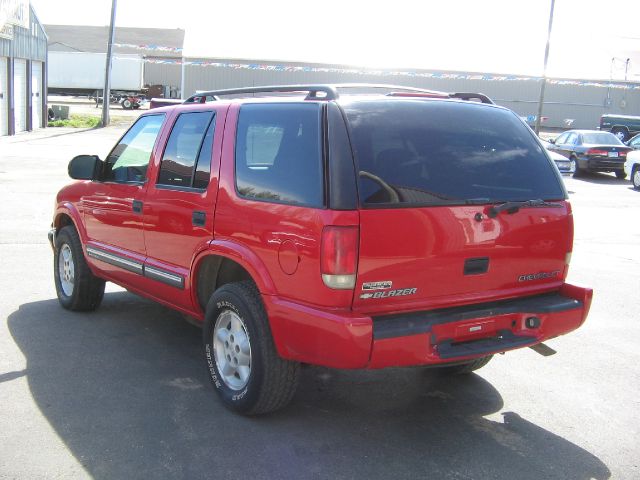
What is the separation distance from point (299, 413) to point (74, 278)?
2813mm

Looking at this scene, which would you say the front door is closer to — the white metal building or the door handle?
the door handle

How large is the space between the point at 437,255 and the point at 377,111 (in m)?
0.84

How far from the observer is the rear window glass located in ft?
11.8

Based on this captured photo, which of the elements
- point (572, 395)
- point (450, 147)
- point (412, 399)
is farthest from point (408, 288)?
point (572, 395)

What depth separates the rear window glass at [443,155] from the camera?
3592 millimetres

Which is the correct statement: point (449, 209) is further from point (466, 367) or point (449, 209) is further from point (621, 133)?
point (621, 133)

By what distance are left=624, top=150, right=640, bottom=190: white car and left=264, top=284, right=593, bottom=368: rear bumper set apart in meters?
17.6

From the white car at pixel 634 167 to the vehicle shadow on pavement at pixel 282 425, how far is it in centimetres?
1735

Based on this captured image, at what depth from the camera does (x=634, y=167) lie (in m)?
20.2

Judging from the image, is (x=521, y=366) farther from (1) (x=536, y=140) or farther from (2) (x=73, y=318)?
(2) (x=73, y=318)

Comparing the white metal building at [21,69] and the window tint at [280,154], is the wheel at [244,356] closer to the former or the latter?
the window tint at [280,154]

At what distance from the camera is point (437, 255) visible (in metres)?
3.66

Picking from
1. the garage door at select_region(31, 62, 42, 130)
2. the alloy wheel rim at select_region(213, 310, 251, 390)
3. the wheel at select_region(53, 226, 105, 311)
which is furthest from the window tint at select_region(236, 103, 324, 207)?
the garage door at select_region(31, 62, 42, 130)

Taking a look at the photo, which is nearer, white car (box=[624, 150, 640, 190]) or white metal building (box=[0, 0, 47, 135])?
white car (box=[624, 150, 640, 190])
